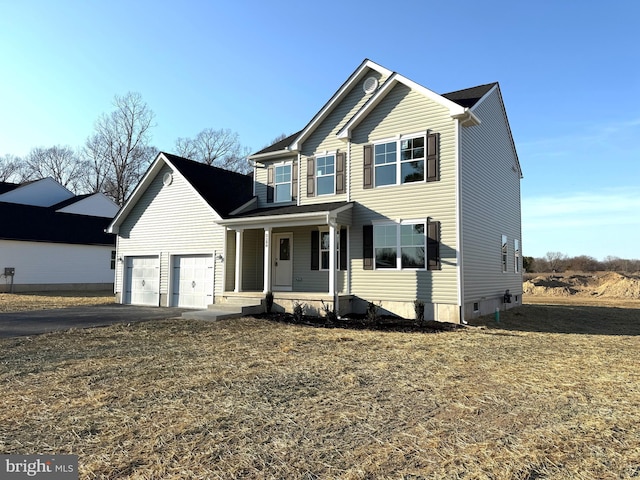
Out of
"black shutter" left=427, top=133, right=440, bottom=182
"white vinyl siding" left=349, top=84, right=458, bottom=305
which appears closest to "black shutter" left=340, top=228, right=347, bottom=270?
"white vinyl siding" left=349, top=84, right=458, bottom=305

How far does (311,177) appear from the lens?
16172 millimetres

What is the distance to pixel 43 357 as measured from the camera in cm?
795

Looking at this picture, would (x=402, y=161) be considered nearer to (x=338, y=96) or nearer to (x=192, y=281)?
(x=338, y=96)

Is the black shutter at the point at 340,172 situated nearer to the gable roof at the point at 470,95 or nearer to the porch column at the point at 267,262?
the porch column at the point at 267,262

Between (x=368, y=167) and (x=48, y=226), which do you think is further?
(x=48, y=226)

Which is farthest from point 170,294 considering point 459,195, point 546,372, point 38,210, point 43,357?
point 38,210

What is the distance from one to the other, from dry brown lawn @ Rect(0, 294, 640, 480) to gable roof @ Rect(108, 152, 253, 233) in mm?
8817

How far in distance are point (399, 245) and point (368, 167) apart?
9.45 feet

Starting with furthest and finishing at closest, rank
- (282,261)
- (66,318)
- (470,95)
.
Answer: (282,261)
(470,95)
(66,318)

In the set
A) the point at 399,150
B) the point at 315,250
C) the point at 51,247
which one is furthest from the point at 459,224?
the point at 51,247

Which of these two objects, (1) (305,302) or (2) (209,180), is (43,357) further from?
(2) (209,180)

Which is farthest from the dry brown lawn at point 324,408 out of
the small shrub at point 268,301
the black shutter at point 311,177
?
the black shutter at point 311,177

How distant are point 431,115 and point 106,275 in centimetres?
2653

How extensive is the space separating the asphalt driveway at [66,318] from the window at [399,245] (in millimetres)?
7202
